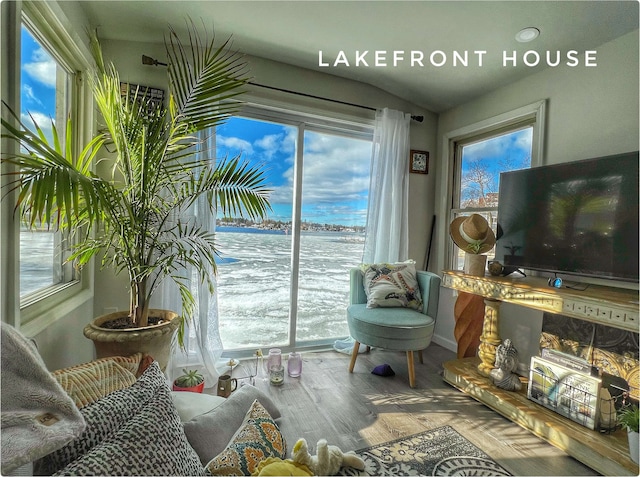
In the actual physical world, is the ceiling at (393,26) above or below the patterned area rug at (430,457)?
above

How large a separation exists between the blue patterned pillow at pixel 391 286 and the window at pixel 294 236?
41 cm

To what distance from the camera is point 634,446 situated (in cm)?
133

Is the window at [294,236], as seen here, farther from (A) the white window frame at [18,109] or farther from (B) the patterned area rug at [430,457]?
(B) the patterned area rug at [430,457]

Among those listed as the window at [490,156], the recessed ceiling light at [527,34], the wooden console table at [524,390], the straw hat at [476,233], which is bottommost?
the wooden console table at [524,390]

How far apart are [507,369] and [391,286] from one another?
A: 36.3 inches

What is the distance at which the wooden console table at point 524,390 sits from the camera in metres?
1.40

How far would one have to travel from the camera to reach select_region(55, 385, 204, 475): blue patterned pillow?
19.6 inches

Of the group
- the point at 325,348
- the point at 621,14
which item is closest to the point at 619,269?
the point at 621,14

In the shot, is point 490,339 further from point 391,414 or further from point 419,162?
point 419,162

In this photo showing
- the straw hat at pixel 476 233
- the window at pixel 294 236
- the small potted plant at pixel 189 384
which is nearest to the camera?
the small potted plant at pixel 189 384

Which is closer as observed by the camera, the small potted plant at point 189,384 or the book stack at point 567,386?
the book stack at point 567,386

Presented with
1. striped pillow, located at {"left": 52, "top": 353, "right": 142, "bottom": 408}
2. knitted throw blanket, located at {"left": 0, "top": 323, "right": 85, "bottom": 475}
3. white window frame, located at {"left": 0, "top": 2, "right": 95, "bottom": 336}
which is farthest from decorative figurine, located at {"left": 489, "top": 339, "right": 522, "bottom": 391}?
white window frame, located at {"left": 0, "top": 2, "right": 95, "bottom": 336}

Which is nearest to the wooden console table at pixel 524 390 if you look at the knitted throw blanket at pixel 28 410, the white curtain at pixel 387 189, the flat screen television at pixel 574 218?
the flat screen television at pixel 574 218

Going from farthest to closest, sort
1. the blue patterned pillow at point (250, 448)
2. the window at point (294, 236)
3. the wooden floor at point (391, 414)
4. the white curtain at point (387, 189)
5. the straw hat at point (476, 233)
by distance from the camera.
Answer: the white curtain at point (387, 189)
the window at point (294, 236)
the straw hat at point (476, 233)
the wooden floor at point (391, 414)
the blue patterned pillow at point (250, 448)
